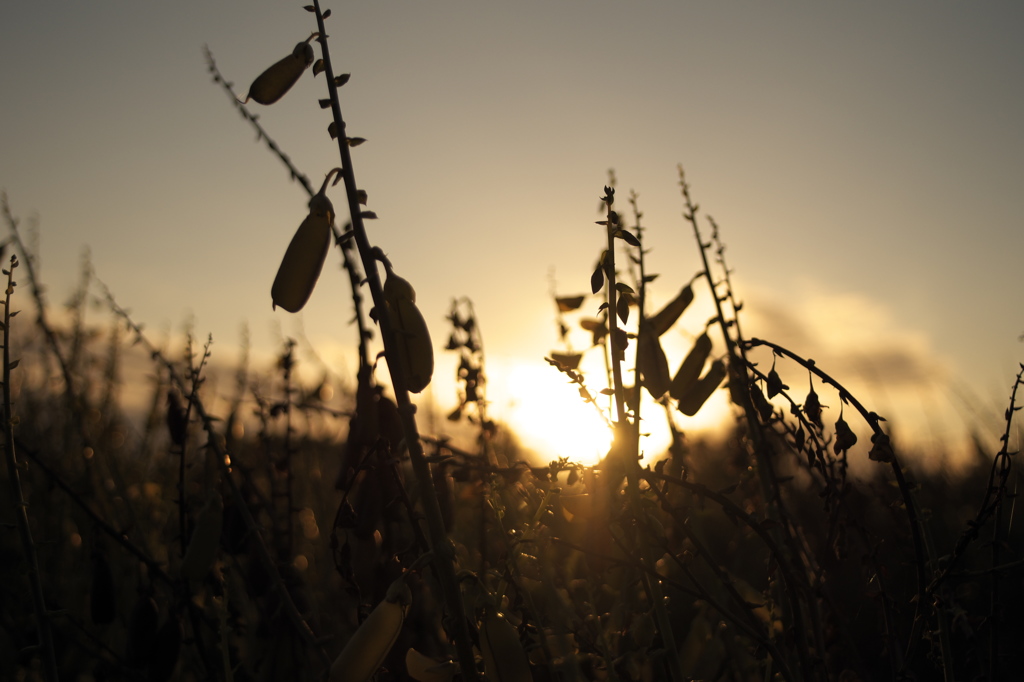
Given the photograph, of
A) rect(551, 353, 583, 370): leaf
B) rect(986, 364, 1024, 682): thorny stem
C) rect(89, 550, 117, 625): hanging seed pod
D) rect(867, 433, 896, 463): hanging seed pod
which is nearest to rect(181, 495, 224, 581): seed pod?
rect(89, 550, 117, 625): hanging seed pod

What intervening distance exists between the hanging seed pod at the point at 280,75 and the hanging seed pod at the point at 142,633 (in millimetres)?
922

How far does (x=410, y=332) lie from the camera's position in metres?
0.79

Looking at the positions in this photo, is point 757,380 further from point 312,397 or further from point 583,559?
point 312,397

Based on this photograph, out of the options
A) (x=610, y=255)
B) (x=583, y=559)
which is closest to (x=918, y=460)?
(x=583, y=559)

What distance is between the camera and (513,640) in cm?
77

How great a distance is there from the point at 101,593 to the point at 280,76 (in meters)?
1.00

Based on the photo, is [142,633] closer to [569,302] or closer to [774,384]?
[569,302]

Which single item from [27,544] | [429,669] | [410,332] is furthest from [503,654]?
[27,544]

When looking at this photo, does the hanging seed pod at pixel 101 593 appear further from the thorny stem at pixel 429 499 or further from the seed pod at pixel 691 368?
the seed pod at pixel 691 368

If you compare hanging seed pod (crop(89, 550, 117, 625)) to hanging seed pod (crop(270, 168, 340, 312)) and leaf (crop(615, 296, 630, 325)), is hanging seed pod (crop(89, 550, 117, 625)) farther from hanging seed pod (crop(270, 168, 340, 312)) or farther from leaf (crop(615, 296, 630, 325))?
leaf (crop(615, 296, 630, 325))

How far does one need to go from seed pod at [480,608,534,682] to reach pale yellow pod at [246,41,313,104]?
2.24 feet

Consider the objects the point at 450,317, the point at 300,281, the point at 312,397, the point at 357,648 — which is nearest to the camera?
the point at 357,648

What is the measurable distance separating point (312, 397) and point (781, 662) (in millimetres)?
1709

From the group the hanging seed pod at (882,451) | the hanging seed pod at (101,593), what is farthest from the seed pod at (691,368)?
the hanging seed pod at (101,593)
